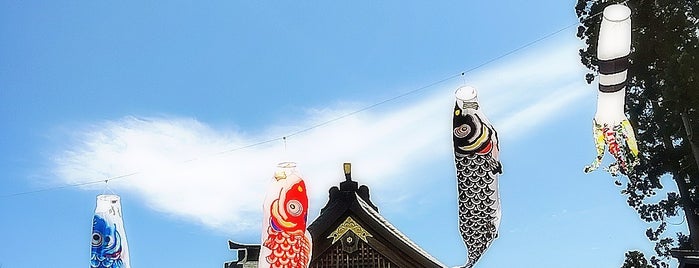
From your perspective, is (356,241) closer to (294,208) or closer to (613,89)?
(294,208)

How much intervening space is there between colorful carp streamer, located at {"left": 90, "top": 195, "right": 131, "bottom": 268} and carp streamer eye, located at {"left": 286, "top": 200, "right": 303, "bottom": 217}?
9.25ft

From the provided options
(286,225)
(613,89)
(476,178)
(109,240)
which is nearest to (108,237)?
(109,240)

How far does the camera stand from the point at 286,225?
814 centimetres

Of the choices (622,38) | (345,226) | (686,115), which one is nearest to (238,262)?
(345,226)

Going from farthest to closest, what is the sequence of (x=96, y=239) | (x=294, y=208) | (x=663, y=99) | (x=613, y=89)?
1. (x=663, y=99)
2. (x=96, y=239)
3. (x=294, y=208)
4. (x=613, y=89)

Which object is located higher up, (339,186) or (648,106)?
(648,106)

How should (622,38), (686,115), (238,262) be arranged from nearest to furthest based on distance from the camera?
(622,38), (238,262), (686,115)

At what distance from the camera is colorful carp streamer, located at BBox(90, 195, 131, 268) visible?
353 inches

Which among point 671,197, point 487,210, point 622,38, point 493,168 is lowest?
point 487,210

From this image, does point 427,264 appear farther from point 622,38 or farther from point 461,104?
point 622,38

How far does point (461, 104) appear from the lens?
27.3 feet

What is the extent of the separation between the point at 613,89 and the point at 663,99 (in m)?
9.57

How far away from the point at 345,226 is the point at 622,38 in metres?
5.64

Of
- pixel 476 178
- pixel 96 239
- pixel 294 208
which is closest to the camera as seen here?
pixel 476 178
